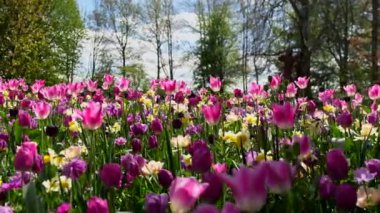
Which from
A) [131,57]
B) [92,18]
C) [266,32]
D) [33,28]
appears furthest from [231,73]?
[266,32]

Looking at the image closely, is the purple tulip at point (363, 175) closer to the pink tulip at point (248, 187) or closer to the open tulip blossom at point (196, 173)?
the open tulip blossom at point (196, 173)

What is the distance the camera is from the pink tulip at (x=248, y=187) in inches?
39.4

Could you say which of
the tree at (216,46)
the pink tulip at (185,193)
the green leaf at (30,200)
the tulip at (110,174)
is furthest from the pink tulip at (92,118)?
the tree at (216,46)

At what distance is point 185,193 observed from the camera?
3.42 feet

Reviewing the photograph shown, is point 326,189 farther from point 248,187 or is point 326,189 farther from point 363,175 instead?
point 248,187

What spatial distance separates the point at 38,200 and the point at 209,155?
50cm

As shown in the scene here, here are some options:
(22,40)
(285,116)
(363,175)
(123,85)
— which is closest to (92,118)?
(285,116)

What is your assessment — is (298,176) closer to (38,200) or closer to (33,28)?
(38,200)

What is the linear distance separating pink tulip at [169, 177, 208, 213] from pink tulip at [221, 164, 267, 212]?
0.06 m

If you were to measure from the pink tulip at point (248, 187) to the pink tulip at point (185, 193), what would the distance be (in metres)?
0.06

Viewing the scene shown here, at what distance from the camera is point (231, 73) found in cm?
4334

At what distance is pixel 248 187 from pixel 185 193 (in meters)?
0.12

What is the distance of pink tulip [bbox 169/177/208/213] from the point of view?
1.04m

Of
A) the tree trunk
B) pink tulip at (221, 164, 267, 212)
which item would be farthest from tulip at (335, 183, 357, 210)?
the tree trunk
